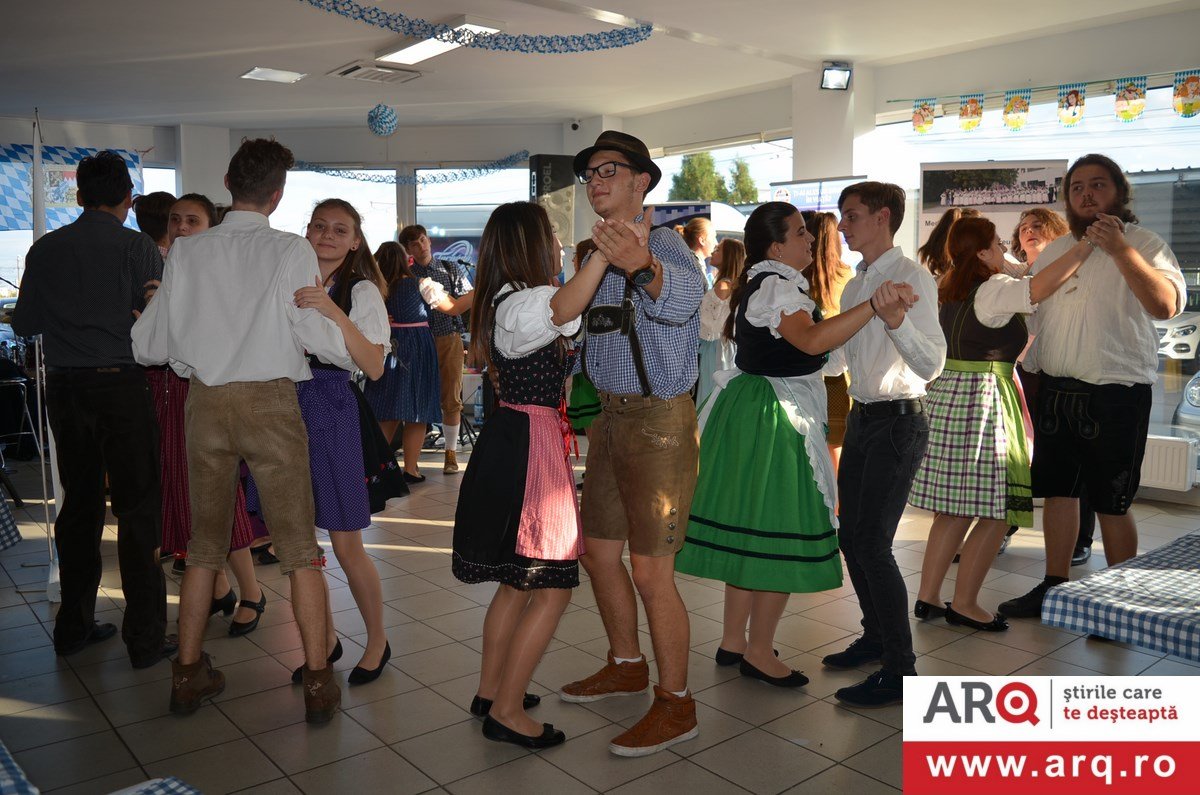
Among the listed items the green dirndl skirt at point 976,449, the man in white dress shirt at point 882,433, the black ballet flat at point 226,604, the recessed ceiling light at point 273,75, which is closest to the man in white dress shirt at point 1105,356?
the green dirndl skirt at point 976,449

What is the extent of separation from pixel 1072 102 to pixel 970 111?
2.63ft

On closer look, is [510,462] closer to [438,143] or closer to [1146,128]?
[1146,128]

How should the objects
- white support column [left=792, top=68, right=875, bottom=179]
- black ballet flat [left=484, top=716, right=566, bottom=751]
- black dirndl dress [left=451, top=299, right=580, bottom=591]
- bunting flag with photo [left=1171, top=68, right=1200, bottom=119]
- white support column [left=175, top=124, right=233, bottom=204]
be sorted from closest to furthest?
black dirndl dress [left=451, top=299, right=580, bottom=591]
black ballet flat [left=484, top=716, right=566, bottom=751]
bunting flag with photo [left=1171, top=68, right=1200, bottom=119]
white support column [left=792, top=68, right=875, bottom=179]
white support column [left=175, top=124, right=233, bottom=204]

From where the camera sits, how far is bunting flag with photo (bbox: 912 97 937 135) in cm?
777

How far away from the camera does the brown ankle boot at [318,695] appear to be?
282cm

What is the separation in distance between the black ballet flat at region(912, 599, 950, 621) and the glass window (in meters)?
9.94

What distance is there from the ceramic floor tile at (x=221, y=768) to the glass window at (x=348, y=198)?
10303 mm

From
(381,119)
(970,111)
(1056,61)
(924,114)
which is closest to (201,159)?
(381,119)

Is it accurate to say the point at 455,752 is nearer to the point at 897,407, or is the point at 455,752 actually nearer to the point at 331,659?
the point at 331,659

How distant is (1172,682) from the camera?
1.93 metres

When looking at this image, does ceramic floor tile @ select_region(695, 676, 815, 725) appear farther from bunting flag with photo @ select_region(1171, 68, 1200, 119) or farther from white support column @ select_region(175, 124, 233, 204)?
white support column @ select_region(175, 124, 233, 204)

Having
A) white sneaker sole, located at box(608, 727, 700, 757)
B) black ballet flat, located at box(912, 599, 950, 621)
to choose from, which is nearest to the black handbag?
white sneaker sole, located at box(608, 727, 700, 757)

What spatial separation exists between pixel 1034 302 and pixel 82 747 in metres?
3.40

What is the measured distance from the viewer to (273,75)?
28.8ft
